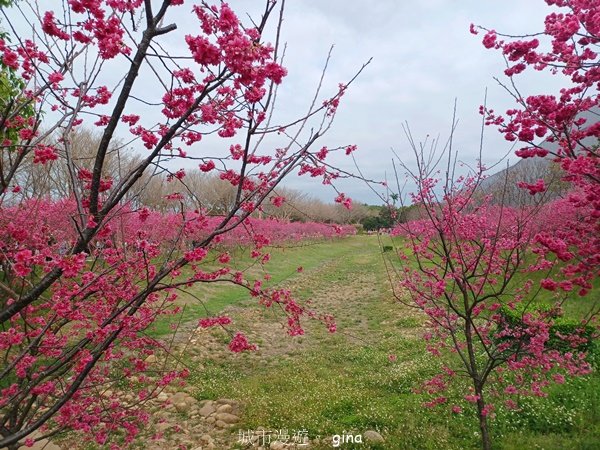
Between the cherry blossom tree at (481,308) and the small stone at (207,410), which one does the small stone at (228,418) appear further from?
the cherry blossom tree at (481,308)

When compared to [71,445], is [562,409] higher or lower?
higher

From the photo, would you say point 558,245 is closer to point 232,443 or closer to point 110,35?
point 110,35

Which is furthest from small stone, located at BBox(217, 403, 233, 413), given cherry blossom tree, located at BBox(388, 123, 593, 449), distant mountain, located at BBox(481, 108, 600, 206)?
distant mountain, located at BBox(481, 108, 600, 206)

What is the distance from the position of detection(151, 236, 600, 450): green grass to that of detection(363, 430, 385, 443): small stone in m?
0.12

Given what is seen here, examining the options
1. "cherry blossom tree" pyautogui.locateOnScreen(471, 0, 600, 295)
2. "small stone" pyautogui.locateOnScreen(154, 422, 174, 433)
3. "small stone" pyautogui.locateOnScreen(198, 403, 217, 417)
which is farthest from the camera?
"small stone" pyautogui.locateOnScreen(198, 403, 217, 417)

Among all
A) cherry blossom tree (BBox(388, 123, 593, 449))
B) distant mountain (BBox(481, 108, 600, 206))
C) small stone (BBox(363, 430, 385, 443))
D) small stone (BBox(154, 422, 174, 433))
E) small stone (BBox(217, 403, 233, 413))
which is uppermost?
distant mountain (BBox(481, 108, 600, 206))

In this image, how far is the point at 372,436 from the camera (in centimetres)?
536

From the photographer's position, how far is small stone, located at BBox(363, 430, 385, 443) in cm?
528

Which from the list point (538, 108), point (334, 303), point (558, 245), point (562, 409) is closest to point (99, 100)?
point (538, 108)

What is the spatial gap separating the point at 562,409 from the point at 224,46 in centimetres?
672

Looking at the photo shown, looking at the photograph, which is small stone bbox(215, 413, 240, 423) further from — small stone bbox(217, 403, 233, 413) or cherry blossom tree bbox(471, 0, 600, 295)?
cherry blossom tree bbox(471, 0, 600, 295)

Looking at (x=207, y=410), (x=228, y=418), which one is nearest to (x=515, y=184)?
(x=228, y=418)

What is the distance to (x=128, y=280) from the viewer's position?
3.97 meters

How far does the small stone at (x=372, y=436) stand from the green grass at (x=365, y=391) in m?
0.12
